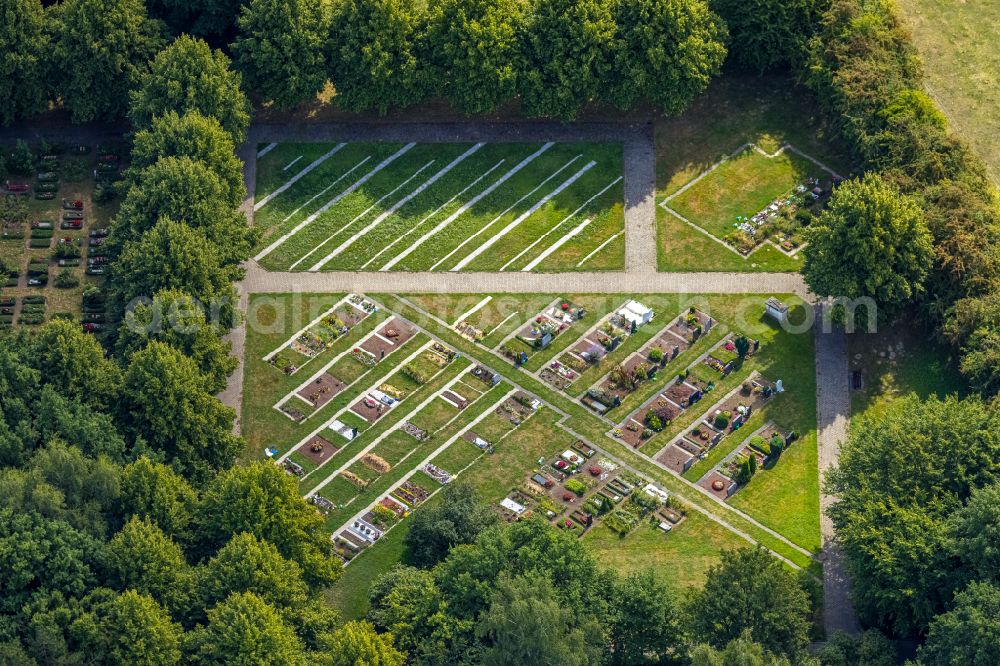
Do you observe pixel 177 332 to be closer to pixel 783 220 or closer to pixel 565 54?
pixel 565 54

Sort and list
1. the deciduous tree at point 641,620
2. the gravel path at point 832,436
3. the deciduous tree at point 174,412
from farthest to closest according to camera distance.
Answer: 1. the deciduous tree at point 174,412
2. the gravel path at point 832,436
3. the deciduous tree at point 641,620

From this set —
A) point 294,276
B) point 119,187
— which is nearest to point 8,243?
point 119,187

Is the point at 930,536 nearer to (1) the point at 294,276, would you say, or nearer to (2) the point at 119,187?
(1) the point at 294,276

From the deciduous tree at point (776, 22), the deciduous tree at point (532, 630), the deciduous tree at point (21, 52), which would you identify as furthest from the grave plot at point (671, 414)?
the deciduous tree at point (21, 52)

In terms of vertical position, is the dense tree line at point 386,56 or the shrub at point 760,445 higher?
the dense tree line at point 386,56

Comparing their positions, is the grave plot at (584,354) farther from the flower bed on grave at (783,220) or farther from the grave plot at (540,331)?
the flower bed on grave at (783,220)

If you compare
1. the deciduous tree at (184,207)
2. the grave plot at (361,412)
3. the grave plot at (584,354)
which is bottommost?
the grave plot at (361,412)
